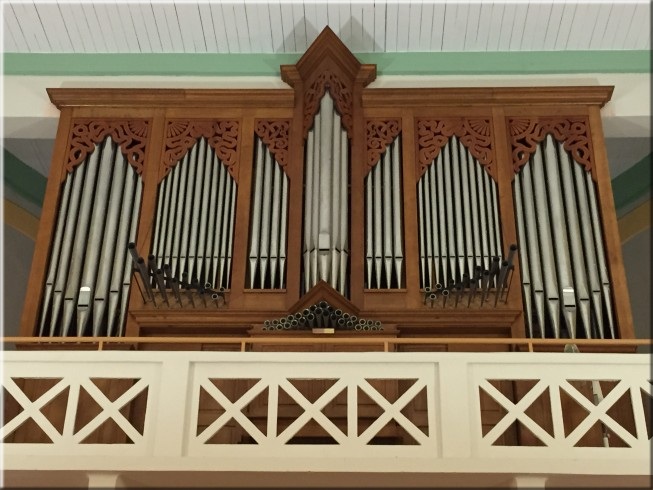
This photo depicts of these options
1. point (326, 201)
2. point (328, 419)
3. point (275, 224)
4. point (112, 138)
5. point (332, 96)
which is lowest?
point (328, 419)

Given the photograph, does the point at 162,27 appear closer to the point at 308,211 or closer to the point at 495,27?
the point at 308,211

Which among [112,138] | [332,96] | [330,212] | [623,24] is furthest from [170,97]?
[623,24]

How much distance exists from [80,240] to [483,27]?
449 cm

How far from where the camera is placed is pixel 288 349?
7637 millimetres

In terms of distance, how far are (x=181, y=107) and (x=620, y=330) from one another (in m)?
4.73

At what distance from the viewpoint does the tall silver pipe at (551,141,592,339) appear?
7867mm

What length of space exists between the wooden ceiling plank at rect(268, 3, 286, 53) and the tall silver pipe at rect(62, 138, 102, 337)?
2.09 metres

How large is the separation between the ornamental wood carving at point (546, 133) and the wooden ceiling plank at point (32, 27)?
4840mm

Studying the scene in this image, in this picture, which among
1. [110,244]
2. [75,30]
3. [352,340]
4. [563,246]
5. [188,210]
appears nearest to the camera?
[352,340]

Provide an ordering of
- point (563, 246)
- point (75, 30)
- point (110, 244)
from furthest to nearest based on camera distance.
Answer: point (75, 30)
point (110, 244)
point (563, 246)

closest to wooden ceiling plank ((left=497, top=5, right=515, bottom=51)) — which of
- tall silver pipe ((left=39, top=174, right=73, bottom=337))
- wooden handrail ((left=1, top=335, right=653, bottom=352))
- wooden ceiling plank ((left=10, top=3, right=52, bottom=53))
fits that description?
wooden handrail ((left=1, top=335, right=653, bottom=352))

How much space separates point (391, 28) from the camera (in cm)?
920

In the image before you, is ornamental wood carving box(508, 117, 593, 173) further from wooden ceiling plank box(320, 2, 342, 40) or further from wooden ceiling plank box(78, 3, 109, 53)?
wooden ceiling plank box(78, 3, 109, 53)

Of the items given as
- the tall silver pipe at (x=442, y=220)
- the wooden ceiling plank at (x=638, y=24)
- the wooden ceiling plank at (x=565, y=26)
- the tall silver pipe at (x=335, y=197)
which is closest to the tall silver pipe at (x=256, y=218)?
the tall silver pipe at (x=335, y=197)
